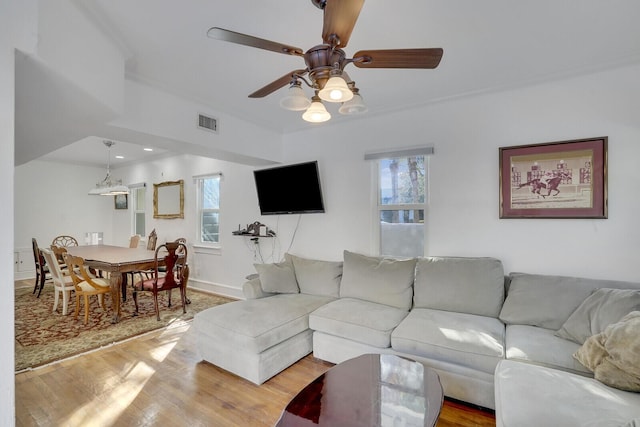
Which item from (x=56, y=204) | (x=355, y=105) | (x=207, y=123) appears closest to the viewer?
(x=355, y=105)

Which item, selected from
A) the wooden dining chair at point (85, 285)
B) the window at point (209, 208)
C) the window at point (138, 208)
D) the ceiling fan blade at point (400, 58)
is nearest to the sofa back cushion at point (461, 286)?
the ceiling fan blade at point (400, 58)

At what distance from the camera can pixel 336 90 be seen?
4.82 ft

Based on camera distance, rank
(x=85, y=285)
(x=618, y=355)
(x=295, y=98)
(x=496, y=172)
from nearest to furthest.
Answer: (x=618, y=355) < (x=295, y=98) < (x=496, y=172) < (x=85, y=285)

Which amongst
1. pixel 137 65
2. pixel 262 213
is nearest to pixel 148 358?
pixel 262 213

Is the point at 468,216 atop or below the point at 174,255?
atop

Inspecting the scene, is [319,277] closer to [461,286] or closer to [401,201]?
[401,201]

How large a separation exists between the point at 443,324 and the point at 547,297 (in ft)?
2.68

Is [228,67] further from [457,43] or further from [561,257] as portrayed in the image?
[561,257]

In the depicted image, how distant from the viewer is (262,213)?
14.5 ft

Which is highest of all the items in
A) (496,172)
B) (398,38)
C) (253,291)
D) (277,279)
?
(398,38)

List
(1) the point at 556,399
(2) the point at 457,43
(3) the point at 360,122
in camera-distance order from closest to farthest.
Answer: (1) the point at 556,399
(2) the point at 457,43
(3) the point at 360,122

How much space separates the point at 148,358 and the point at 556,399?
10.1 ft

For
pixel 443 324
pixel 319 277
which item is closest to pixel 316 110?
pixel 443 324

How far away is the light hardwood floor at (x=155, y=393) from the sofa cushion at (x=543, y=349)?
0.48m
